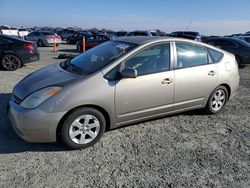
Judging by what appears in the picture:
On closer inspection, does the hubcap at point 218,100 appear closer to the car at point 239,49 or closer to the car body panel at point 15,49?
the car body panel at point 15,49

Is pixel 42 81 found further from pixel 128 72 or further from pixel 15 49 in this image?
pixel 15 49

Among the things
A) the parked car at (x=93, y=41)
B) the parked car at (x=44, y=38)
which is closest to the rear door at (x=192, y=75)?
the parked car at (x=93, y=41)

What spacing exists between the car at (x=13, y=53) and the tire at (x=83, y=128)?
722 centimetres

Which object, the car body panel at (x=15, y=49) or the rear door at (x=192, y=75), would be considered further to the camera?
the car body panel at (x=15, y=49)

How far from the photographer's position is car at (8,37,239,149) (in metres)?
3.63

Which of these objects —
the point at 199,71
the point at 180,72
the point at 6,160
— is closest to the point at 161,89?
the point at 180,72

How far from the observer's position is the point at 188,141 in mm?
4234

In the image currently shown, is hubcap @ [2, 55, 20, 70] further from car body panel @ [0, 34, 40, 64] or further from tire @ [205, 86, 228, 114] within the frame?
tire @ [205, 86, 228, 114]

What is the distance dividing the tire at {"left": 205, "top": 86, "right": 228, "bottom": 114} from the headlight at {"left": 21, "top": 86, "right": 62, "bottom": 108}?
9.96ft

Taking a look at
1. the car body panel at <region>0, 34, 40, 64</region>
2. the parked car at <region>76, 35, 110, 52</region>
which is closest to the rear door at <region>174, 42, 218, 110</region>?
the car body panel at <region>0, 34, 40, 64</region>

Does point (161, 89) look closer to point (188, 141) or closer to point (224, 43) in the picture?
point (188, 141)

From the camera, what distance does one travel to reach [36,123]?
11.6ft

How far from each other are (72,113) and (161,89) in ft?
5.05

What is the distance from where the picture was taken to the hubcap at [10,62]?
32.3ft
